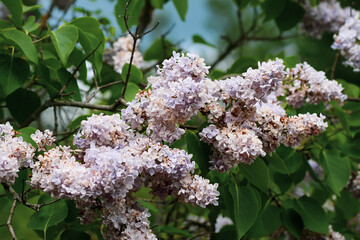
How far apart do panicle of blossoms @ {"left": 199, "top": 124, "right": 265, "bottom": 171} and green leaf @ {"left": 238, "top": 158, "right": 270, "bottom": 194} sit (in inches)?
4.5

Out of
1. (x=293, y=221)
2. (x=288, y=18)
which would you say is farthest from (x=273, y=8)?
(x=293, y=221)

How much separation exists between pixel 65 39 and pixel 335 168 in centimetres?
107

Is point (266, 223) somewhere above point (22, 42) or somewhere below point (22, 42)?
below

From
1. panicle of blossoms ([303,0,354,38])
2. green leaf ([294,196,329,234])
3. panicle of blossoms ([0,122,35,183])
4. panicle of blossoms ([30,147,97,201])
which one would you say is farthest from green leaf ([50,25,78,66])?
panicle of blossoms ([303,0,354,38])

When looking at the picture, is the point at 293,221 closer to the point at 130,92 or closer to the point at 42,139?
the point at 130,92

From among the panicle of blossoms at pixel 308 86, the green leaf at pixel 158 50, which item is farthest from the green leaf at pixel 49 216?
the green leaf at pixel 158 50

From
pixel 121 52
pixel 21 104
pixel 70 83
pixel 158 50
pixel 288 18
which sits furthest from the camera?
pixel 288 18

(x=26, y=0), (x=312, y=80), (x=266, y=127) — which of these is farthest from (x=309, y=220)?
(x=26, y=0)

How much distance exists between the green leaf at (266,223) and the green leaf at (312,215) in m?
0.08

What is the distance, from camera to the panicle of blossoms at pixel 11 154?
999 mm

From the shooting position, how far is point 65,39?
132 cm

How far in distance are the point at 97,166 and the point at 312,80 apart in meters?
0.83

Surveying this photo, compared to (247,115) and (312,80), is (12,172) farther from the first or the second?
(312,80)

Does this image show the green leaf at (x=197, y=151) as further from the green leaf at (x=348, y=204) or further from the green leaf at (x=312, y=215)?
the green leaf at (x=348, y=204)
